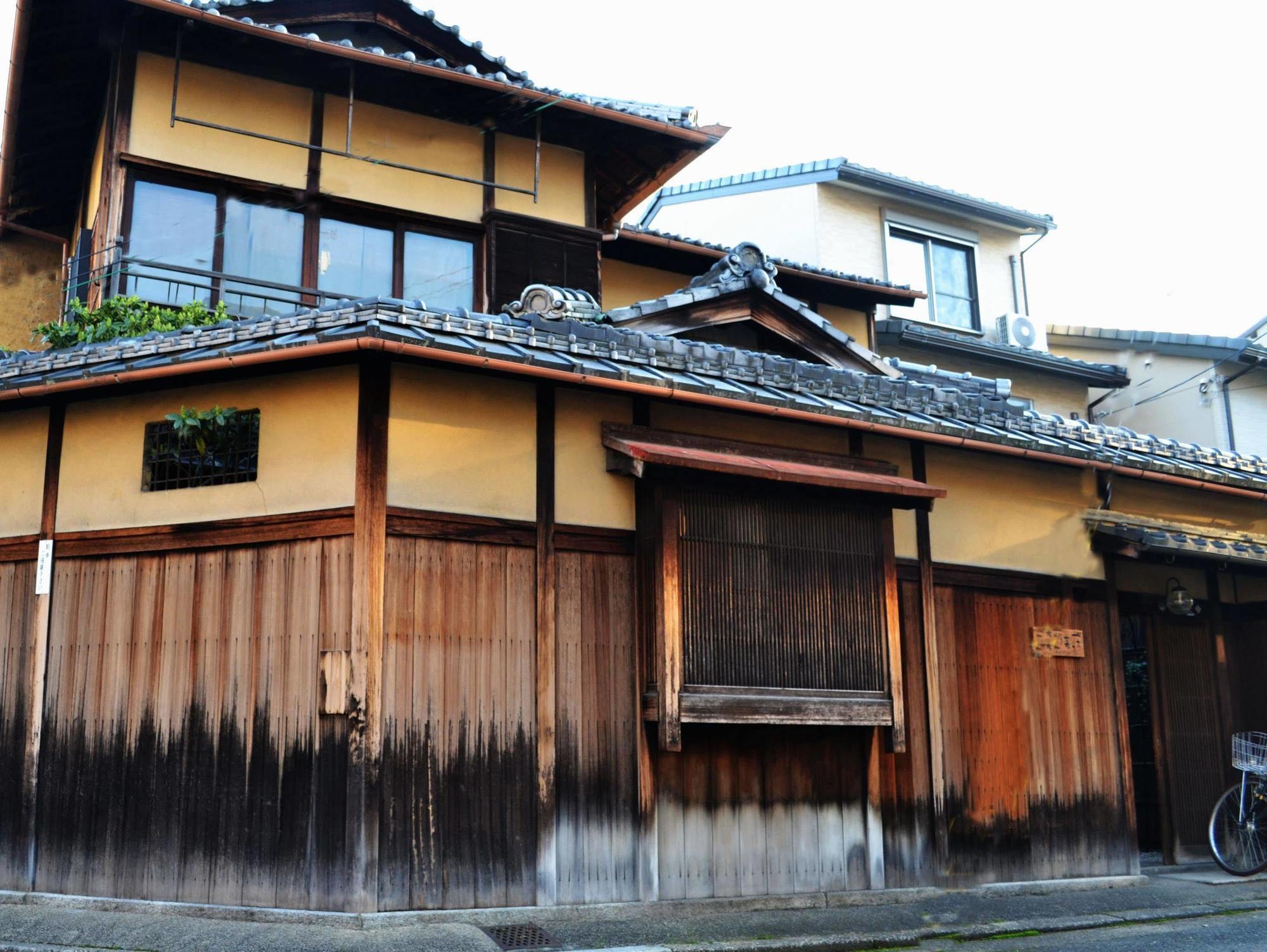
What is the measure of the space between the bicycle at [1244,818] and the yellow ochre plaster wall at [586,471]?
8189 millimetres

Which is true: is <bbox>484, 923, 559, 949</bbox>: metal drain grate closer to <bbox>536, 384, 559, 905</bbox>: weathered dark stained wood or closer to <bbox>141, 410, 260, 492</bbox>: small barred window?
<bbox>536, 384, 559, 905</bbox>: weathered dark stained wood

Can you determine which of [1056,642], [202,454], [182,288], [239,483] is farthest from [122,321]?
[1056,642]

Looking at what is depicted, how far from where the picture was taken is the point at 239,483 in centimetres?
1052

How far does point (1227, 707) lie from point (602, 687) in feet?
30.4

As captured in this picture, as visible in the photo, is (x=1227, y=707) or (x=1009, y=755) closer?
(x=1009, y=755)

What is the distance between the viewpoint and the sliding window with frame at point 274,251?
1359 centimetres

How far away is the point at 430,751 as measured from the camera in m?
9.87

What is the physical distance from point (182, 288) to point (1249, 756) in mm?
13033

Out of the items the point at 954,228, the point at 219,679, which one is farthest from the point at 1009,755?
the point at 954,228

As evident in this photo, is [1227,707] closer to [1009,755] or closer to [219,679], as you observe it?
[1009,755]

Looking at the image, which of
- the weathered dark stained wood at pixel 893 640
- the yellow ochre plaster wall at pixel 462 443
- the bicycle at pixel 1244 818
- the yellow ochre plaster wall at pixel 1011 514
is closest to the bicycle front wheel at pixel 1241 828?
the bicycle at pixel 1244 818

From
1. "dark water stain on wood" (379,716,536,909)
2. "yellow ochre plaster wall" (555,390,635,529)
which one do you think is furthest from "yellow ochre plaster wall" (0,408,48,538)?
"yellow ochre plaster wall" (555,390,635,529)

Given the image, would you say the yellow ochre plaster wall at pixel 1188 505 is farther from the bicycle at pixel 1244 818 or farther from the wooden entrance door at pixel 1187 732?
the bicycle at pixel 1244 818

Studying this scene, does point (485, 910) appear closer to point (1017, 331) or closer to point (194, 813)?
point (194, 813)
